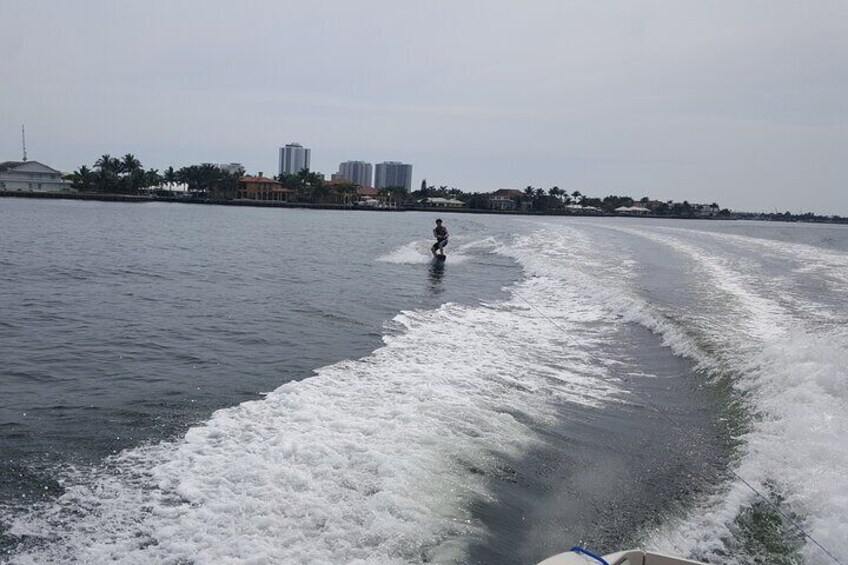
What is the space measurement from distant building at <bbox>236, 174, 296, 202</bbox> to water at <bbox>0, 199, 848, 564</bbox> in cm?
11837

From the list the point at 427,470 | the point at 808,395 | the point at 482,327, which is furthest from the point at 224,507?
the point at 482,327

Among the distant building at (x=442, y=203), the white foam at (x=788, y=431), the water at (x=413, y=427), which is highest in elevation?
the white foam at (x=788, y=431)

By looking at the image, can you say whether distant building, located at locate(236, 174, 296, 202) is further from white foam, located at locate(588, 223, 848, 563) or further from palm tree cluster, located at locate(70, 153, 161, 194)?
white foam, located at locate(588, 223, 848, 563)

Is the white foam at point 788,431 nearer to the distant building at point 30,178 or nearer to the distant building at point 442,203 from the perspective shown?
the distant building at point 30,178

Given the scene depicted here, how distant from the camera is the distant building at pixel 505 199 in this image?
150 metres

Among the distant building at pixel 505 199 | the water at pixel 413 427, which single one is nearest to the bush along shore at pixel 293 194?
the distant building at pixel 505 199

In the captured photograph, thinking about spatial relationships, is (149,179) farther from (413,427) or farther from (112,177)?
(413,427)

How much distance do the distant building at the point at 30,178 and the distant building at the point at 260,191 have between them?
30.5 metres

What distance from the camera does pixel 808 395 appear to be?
23.8 ft

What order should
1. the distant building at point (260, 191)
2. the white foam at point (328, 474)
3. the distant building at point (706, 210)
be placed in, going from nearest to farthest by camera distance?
1. the white foam at point (328, 474)
2. the distant building at point (260, 191)
3. the distant building at point (706, 210)

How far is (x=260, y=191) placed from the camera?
429 feet

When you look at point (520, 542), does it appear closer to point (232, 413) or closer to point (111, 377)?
point (232, 413)

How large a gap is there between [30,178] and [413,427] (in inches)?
4904

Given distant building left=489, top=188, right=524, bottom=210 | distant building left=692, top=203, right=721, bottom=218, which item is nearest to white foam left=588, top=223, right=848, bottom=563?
distant building left=489, top=188, right=524, bottom=210
